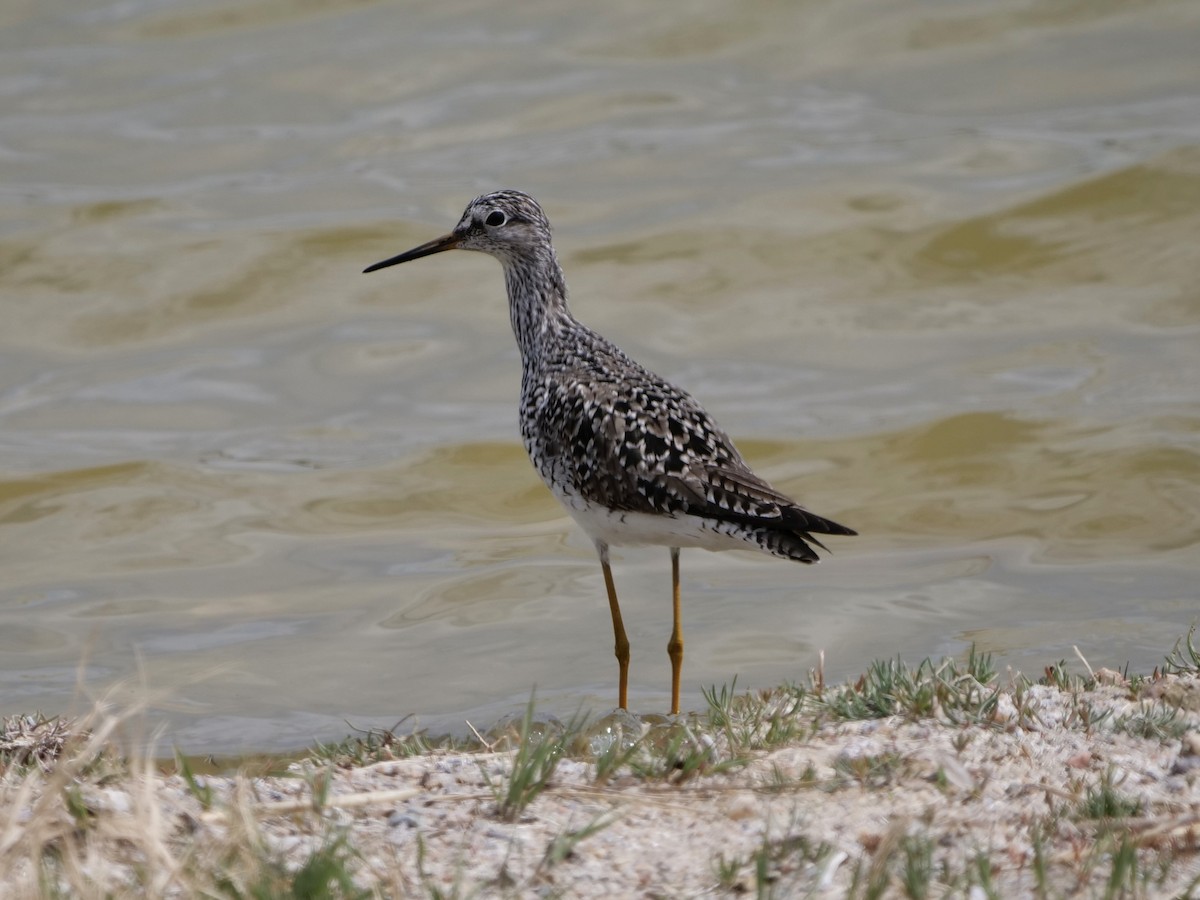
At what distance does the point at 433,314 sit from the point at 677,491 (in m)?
7.02

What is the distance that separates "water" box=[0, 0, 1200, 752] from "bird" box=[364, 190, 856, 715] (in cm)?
145

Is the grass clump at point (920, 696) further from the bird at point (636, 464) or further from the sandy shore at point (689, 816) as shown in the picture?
the bird at point (636, 464)

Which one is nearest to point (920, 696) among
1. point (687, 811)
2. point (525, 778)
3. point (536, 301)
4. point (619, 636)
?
point (687, 811)

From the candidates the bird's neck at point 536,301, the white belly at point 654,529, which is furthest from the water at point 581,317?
the bird's neck at point 536,301

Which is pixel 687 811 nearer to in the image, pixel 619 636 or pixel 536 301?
pixel 619 636

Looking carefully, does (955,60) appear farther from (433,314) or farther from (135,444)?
(135,444)

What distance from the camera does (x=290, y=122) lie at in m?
14.7

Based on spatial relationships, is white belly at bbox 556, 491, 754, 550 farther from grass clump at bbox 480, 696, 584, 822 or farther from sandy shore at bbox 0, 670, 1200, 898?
grass clump at bbox 480, 696, 584, 822

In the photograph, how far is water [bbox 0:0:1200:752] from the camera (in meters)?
8.58

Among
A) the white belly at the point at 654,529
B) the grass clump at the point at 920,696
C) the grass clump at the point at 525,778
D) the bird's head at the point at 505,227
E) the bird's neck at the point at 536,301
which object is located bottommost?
the grass clump at the point at 920,696

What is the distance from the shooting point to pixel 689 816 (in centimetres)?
402

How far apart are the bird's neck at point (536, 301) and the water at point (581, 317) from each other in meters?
1.80

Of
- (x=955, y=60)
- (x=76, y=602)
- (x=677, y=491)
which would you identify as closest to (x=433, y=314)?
(x=76, y=602)

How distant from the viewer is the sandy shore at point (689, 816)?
3.50 meters
